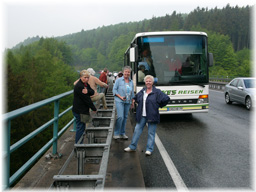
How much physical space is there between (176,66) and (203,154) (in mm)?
4213

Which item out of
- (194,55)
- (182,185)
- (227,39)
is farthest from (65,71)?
(182,185)

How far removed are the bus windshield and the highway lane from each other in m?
1.65

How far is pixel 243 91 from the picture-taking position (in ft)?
45.8

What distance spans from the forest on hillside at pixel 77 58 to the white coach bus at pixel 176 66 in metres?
24.2

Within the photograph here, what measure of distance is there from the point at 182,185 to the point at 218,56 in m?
85.3

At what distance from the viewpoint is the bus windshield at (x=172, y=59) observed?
31.3 ft

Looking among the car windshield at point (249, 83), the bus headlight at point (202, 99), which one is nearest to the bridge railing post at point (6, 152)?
the bus headlight at point (202, 99)

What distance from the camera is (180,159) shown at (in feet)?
18.5

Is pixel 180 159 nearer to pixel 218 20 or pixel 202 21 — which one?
pixel 218 20

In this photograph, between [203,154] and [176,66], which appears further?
[176,66]

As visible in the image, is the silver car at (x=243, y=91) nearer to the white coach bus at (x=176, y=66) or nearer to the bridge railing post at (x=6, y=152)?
the white coach bus at (x=176, y=66)

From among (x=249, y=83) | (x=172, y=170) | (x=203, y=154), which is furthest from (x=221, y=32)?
(x=172, y=170)

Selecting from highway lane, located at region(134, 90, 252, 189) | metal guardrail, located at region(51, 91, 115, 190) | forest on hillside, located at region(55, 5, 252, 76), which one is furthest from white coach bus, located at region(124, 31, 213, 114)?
forest on hillside, located at region(55, 5, 252, 76)

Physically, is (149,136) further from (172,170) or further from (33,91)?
(33,91)
